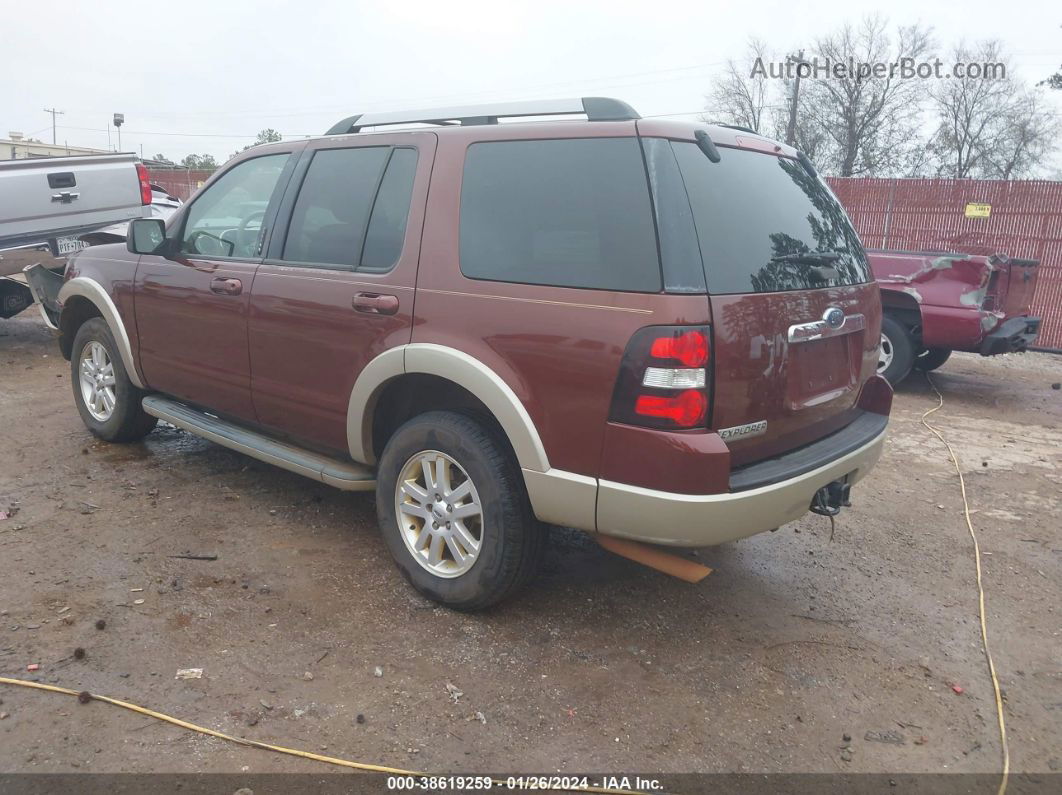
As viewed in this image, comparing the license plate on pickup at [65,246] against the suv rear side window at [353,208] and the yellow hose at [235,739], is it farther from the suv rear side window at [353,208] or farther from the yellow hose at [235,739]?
the yellow hose at [235,739]

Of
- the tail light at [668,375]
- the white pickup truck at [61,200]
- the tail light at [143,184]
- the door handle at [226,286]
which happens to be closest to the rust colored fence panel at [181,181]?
the tail light at [143,184]

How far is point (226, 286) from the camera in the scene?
414cm

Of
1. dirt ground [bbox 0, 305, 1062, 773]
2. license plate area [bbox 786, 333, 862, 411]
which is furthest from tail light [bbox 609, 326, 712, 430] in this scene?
dirt ground [bbox 0, 305, 1062, 773]

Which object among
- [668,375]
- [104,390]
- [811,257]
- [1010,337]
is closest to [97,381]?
[104,390]

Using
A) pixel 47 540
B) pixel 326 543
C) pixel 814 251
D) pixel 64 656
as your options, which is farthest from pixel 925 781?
pixel 47 540

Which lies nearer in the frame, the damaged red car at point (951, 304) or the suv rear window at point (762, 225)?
the suv rear window at point (762, 225)

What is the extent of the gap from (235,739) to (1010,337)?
24.2 ft

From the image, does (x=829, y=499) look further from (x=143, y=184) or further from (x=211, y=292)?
(x=143, y=184)

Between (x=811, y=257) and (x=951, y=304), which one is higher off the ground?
(x=811, y=257)

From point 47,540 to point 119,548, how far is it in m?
0.38

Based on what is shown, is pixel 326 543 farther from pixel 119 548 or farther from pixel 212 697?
pixel 212 697

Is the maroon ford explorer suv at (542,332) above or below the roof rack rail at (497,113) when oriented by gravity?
below

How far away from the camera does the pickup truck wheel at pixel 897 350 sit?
776cm

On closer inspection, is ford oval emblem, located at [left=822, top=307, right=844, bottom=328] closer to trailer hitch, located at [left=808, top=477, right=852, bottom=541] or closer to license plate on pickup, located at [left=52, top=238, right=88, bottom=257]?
trailer hitch, located at [left=808, top=477, right=852, bottom=541]
